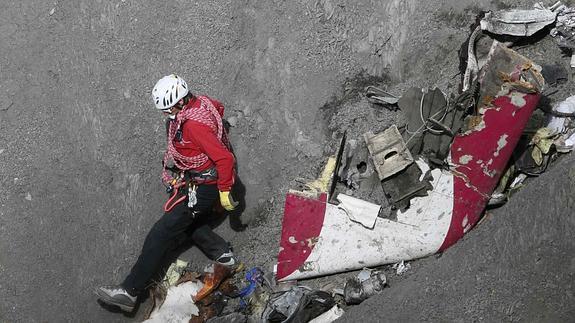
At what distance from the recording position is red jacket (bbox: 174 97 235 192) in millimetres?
6199

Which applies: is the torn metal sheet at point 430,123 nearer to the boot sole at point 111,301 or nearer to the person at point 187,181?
the person at point 187,181

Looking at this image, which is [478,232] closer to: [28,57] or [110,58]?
[110,58]

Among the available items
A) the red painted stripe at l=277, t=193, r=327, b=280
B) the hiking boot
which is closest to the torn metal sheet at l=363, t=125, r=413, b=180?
the red painted stripe at l=277, t=193, r=327, b=280

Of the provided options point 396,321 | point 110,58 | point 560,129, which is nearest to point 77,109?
point 110,58

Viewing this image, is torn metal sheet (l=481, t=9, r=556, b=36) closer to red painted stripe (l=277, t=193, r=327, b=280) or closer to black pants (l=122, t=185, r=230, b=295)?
red painted stripe (l=277, t=193, r=327, b=280)

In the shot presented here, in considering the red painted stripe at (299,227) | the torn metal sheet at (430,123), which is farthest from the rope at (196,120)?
the torn metal sheet at (430,123)

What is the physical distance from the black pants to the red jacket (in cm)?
35

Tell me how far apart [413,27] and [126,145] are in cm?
322

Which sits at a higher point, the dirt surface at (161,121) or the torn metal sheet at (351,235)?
the dirt surface at (161,121)

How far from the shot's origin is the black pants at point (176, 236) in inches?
262

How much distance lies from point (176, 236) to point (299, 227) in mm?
1175

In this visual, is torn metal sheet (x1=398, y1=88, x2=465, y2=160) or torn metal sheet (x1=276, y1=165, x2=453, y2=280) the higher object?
torn metal sheet (x1=398, y1=88, x2=465, y2=160)

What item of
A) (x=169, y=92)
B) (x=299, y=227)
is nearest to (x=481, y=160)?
(x=299, y=227)

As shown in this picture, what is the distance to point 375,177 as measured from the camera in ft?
22.2
